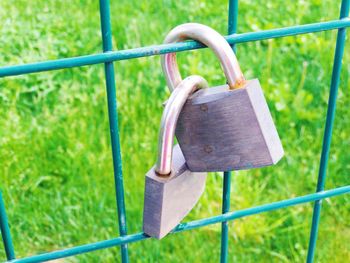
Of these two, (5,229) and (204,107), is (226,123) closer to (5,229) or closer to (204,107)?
(204,107)

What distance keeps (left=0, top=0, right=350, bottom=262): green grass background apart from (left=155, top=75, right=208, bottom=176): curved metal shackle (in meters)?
0.84

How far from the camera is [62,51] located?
228 cm

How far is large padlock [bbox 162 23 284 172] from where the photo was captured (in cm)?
66

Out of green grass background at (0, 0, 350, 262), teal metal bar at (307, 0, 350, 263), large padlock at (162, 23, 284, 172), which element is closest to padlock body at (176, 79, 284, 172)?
large padlock at (162, 23, 284, 172)

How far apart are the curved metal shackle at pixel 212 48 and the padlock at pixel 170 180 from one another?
0.14 feet

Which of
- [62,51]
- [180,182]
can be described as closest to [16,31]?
[62,51]

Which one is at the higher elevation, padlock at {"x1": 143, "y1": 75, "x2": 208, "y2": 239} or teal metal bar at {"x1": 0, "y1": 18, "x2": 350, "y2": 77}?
teal metal bar at {"x1": 0, "y1": 18, "x2": 350, "y2": 77}

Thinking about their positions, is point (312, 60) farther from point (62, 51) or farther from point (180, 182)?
point (180, 182)

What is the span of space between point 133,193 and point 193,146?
0.96 m

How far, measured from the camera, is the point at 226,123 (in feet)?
2.21

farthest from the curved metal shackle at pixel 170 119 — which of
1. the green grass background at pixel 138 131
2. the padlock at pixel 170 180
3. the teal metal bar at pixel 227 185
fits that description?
the green grass background at pixel 138 131

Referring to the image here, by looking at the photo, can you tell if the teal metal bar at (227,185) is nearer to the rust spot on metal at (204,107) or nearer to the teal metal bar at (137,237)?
the teal metal bar at (137,237)

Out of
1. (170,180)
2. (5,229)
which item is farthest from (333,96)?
(5,229)

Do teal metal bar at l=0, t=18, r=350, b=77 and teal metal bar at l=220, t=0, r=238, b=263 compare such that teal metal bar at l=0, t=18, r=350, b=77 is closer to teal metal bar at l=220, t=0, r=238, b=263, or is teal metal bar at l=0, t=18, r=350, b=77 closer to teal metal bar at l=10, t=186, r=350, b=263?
teal metal bar at l=220, t=0, r=238, b=263
